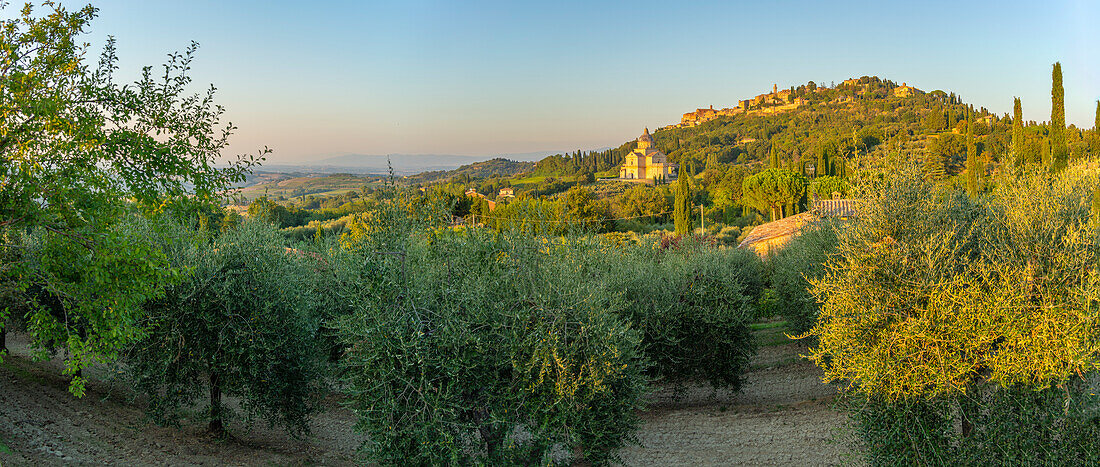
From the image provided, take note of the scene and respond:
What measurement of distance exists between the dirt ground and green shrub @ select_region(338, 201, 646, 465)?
4.53 metres

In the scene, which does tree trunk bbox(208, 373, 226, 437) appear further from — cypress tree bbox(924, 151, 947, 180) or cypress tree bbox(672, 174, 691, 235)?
cypress tree bbox(672, 174, 691, 235)

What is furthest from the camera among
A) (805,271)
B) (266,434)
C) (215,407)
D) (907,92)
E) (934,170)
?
(907,92)

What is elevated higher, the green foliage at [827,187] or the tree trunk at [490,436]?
the green foliage at [827,187]

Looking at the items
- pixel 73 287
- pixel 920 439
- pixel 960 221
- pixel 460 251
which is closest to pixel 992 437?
pixel 920 439

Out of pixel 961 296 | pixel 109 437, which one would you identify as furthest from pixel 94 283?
pixel 961 296

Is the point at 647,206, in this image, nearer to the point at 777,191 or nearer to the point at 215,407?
the point at 777,191

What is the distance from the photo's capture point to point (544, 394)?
8.37 m

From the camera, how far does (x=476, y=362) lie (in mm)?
8359

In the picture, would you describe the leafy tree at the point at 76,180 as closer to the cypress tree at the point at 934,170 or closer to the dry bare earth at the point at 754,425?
the dry bare earth at the point at 754,425

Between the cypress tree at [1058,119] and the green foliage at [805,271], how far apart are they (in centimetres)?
1279

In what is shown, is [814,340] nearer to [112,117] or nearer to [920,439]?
[920,439]

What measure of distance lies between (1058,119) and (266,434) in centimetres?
3649

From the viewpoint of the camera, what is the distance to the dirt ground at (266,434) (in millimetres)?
10727

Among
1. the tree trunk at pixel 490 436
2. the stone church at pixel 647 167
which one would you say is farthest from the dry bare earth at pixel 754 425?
the stone church at pixel 647 167
